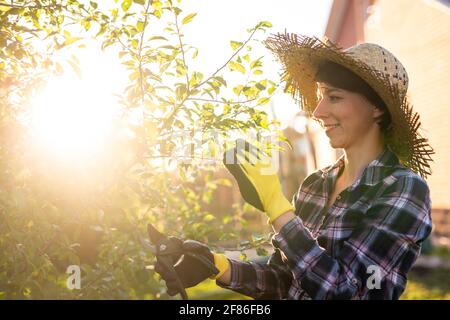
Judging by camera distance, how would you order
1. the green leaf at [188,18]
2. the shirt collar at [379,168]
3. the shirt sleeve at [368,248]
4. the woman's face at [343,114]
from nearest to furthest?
the shirt sleeve at [368,248] < the shirt collar at [379,168] < the woman's face at [343,114] < the green leaf at [188,18]

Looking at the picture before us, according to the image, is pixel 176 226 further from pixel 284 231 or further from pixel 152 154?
pixel 284 231

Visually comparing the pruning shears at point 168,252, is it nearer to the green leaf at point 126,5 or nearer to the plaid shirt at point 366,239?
the plaid shirt at point 366,239

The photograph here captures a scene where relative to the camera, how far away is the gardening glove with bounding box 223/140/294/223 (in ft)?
6.54

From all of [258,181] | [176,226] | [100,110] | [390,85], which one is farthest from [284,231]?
[176,226]

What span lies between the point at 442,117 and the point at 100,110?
7237mm

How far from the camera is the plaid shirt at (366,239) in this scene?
1.92 meters

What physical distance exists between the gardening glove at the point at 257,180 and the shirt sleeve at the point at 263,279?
0.49 m

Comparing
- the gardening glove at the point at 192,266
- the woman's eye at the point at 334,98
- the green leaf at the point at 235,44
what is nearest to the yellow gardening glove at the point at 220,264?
the gardening glove at the point at 192,266

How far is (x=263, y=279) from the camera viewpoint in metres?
2.47

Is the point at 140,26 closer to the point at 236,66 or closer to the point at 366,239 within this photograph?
the point at 236,66

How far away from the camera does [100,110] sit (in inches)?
107

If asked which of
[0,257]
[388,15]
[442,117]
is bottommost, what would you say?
[0,257]

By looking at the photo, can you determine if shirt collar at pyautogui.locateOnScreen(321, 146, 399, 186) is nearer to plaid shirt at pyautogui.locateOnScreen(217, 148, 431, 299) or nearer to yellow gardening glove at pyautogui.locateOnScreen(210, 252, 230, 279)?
plaid shirt at pyautogui.locateOnScreen(217, 148, 431, 299)

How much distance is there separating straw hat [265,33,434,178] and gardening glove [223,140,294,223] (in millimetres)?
598
